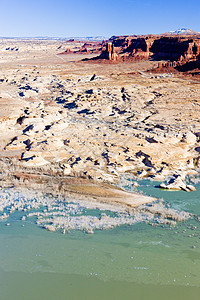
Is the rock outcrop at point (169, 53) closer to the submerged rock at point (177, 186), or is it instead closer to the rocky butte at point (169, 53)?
the rocky butte at point (169, 53)

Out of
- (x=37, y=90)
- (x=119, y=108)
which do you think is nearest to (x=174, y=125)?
(x=119, y=108)

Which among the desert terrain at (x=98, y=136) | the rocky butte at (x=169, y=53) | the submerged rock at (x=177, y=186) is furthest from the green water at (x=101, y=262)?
the rocky butte at (x=169, y=53)

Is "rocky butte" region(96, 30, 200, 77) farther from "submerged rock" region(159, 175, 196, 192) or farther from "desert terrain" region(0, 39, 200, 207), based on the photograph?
"submerged rock" region(159, 175, 196, 192)

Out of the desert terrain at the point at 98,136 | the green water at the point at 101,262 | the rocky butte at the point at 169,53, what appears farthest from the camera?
the rocky butte at the point at 169,53

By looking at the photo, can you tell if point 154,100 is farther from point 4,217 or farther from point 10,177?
point 4,217

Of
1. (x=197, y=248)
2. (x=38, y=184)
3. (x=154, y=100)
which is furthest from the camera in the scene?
(x=154, y=100)

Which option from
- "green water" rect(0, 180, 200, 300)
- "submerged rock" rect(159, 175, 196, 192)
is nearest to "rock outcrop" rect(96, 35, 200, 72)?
"submerged rock" rect(159, 175, 196, 192)

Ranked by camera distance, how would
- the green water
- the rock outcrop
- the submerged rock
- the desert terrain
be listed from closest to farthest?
the green water
the submerged rock
the desert terrain
the rock outcrop
